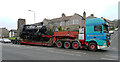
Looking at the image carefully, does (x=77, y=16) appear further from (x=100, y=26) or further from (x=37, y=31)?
(x=100, y=26)

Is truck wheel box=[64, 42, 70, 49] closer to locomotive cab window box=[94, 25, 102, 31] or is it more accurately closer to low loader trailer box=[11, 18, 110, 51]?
low loader trailer box=[11, 18, 110, 51]

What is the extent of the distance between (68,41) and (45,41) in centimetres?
453

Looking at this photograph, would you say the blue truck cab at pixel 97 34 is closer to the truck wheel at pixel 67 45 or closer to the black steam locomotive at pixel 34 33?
the truck wheel at pixel 67 45

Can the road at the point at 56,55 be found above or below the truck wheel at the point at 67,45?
below

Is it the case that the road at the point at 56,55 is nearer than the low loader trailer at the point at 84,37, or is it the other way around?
the road at the point at 56,55

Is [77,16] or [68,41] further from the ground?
[77,16]

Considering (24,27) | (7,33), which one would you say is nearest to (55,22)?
(24,27)

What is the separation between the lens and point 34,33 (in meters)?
19.5

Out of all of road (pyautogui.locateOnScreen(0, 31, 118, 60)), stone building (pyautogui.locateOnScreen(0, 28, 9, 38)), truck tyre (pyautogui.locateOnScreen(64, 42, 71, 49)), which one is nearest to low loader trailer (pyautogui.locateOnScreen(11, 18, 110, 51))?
truck tyre (pyautogui.locateOnScreen(64, 42, 71, 49))

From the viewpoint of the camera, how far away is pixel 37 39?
19109 mm

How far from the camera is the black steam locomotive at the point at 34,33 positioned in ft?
60.7

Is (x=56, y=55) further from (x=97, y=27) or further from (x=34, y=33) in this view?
(x=34, y=33)

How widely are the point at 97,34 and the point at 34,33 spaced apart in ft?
35.5

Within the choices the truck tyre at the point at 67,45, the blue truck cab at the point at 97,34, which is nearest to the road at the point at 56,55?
the blue truck cab at the point at 97,34
